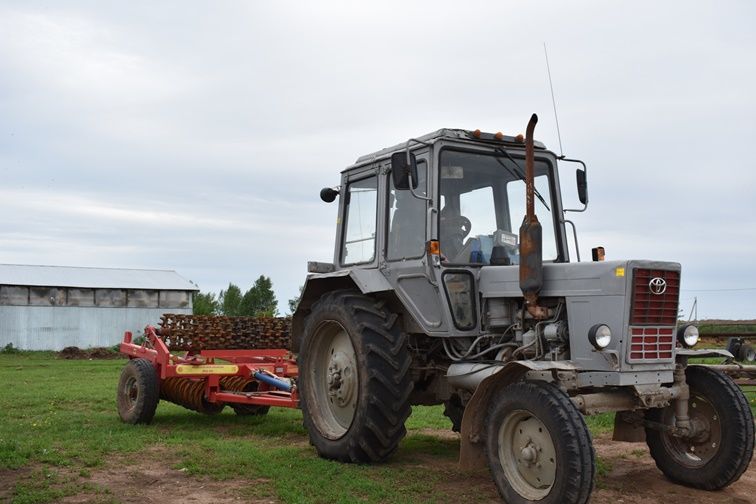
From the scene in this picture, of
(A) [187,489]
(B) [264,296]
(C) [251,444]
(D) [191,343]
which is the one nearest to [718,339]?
(D) [191,343]

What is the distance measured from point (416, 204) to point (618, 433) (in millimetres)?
2631

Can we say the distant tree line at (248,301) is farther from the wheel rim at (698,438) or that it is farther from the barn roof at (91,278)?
the wheel rim at (698,438)

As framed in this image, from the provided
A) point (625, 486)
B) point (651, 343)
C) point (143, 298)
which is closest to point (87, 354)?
point (143, 298)

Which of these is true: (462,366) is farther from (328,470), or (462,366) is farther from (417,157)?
(417,157)

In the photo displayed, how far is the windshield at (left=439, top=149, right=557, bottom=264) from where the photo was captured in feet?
24.8

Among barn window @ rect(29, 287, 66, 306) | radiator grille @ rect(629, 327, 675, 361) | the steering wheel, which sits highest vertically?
barn window @ rect(29, 287, 66, 306)

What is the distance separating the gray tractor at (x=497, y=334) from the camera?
617cm

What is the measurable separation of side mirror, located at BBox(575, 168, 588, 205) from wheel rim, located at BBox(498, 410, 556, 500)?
263 cm

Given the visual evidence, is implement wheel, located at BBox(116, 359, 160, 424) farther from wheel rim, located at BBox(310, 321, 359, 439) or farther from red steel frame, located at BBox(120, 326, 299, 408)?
wheel rim, located at BBox(310, 321, 359, 439)

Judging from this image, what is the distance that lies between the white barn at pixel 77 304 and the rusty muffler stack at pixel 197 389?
1144 inches

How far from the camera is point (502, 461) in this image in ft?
20.3

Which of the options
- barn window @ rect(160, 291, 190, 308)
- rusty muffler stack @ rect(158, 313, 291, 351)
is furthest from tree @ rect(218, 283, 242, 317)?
rusty muffler stack @ rect(158, 313, 291, 351)

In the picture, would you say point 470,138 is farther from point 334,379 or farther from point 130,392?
point 130,392

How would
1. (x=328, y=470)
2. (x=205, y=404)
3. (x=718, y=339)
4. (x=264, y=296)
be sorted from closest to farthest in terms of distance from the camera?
(x=328, y=470)
(x=205, y=404)
(x=718, y=339)
(x=264, y=296)
